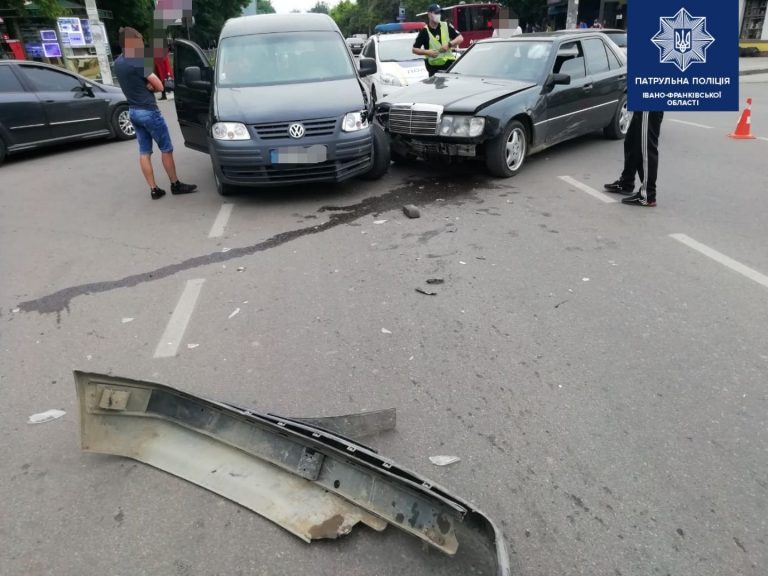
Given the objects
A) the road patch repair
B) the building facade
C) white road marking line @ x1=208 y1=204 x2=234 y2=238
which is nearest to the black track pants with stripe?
white road marking line @ x1=208 y1=204 x2=234 y2=238

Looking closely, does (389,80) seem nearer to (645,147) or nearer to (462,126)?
(462,126)

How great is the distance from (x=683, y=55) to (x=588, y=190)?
1756mm

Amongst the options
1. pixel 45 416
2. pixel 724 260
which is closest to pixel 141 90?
pixel 45 416

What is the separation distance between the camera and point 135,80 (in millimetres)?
6309

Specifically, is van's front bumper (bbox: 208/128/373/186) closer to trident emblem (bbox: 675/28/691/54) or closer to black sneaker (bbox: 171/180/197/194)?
black sneaker (bbox: 171/180/197/194)

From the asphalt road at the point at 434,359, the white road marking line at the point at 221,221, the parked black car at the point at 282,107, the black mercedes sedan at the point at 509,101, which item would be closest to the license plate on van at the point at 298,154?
the parked black car at the point at 282,107

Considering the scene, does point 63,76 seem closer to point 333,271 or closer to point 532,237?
point 333,271

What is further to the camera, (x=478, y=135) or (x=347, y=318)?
(x=478, y=135)

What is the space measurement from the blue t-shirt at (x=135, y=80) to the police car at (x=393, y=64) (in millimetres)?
6190

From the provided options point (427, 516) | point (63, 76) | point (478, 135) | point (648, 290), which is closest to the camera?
point (427, 516)

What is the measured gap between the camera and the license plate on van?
6.07 meters

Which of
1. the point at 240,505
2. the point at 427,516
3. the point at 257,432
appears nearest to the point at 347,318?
the point at 257,432

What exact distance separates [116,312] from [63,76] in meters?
8.56

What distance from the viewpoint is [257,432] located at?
2.62 m
